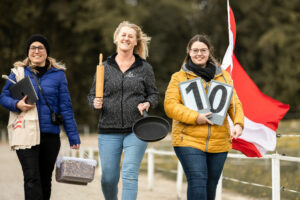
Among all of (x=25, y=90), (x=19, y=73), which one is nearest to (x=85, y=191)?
(x=19, y=73)

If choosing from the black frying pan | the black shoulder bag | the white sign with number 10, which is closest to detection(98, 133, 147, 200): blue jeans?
the black frying pan

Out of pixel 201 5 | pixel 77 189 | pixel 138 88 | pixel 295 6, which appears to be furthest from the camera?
pixel 201 5

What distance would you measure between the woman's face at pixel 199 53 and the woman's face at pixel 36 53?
1.58 m

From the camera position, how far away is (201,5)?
4000 cm

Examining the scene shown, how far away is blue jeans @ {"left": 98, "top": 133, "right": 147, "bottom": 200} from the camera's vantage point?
532cm

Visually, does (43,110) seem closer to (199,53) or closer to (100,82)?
(100,82)

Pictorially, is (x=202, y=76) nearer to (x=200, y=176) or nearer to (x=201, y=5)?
(x=200, y=176)

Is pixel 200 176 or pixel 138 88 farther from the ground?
pixel 138 88

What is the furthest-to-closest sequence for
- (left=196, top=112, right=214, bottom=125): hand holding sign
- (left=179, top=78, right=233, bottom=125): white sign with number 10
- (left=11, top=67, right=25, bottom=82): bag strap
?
(left=11, top=67, right=25, bottom=82): bag strap < (left=179, top=78, right=233, bottom=125): white sign with number 10 < (left=196, top=112, right=214, bottom=125): hand holding sign

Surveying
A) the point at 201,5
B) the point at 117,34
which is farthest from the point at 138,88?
the point at 201,5

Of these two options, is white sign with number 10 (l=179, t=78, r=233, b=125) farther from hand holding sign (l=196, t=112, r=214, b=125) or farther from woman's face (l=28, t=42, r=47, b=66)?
woman's face (l=28, t=42, r=47, b=66)

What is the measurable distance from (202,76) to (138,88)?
0.66m

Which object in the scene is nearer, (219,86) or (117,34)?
(219,86)

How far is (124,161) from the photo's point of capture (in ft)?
17.7
